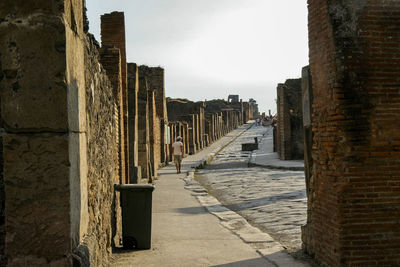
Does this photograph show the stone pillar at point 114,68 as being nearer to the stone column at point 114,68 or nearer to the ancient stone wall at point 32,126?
the stone column at point 114,68

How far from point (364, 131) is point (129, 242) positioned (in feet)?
10.8

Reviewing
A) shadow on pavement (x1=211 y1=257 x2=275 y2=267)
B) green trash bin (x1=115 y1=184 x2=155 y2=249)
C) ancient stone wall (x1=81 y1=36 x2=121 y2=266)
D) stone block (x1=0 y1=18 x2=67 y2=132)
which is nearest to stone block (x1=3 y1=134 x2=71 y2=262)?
stone block (x1=0 y1=18 x2=67 y2=132)

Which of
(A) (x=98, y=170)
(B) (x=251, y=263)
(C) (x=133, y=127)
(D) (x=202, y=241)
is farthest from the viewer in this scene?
(C) (x=133, y=127)

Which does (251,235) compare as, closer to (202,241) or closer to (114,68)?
(202,241)

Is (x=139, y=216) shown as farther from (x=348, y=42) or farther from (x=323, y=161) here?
(x=348, y=42)

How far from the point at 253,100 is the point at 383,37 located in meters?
111

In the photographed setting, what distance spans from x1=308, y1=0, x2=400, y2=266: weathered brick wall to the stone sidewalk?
878 millimetres

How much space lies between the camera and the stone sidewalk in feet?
18.4

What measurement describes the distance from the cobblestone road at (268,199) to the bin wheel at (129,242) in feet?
6.85

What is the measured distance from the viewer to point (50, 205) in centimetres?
319

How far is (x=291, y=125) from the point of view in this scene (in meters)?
22.3

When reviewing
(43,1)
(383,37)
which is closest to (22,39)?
(43,1)

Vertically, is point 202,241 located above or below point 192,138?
below

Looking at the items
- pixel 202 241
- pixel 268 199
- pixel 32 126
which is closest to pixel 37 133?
pixel 32 126
